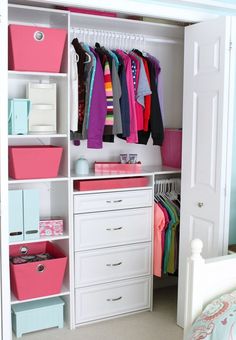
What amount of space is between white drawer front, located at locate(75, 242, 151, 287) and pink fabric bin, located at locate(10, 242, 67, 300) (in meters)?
0.13

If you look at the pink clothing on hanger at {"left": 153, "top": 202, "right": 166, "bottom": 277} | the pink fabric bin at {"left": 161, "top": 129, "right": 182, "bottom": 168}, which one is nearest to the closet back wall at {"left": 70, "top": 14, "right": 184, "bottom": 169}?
the pink fabric bin at {"left": 161, "top": 129, "right": 182, "bottom": 168}

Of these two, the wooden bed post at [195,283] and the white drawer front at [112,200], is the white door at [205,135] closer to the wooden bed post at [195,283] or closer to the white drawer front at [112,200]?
the white drawer front at [112,200]

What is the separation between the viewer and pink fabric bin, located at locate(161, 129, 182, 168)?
12.5 feet

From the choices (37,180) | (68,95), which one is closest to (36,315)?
(37,180)

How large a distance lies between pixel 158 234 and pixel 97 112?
1.10 meters

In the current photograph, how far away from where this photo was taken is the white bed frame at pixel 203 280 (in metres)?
2.27

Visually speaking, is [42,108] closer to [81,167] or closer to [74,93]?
[74,93]

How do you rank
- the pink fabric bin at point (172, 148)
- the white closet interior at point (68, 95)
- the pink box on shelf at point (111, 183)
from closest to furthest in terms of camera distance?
the white closet interior at point (68, 95) < the pink box on shelf at point (111, 183) < the pink fabric bin at point (172, 148)

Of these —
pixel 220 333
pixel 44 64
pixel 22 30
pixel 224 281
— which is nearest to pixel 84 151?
pixel 44 64

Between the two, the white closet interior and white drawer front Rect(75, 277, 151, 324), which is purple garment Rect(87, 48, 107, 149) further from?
white drawer front Rect(75, 277, 151, 324)

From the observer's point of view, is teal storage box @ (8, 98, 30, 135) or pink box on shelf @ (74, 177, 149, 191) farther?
pink box on shelf @ (74, 177, 149, 191)

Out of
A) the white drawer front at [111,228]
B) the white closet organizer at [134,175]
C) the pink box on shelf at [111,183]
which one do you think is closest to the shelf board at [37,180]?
the white closet organizer at [134,175]

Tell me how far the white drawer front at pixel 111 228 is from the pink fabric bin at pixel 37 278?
0.20 m

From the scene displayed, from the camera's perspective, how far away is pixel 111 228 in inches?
134
